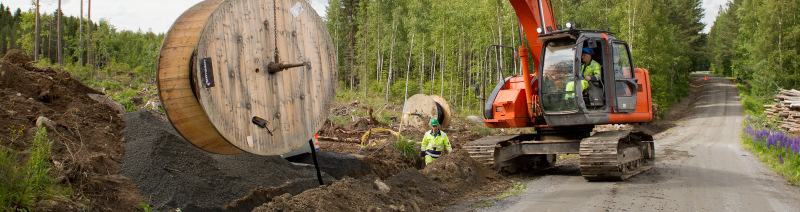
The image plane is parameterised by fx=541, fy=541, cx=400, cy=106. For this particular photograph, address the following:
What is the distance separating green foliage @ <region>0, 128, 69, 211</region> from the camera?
3.65 metres

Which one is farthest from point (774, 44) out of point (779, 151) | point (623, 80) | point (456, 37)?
point (623, 80)

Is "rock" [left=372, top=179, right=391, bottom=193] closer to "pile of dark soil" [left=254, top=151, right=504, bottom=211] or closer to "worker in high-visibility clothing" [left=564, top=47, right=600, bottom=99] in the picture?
"pile of dark soil" [left=254, top=151, right=504, bottom=211]

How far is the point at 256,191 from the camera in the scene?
543cm

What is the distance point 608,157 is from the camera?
8328 mm

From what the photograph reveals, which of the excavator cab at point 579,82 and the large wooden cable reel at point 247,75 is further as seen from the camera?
the excavator cab at point 579,82

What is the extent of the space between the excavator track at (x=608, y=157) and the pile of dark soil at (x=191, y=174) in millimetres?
4514

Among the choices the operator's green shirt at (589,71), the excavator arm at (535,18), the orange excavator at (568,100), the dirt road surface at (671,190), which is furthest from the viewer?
the excavator arm at (535,18)

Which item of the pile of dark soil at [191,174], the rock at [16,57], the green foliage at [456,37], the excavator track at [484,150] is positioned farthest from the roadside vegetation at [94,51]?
the green foliage at [456,37]

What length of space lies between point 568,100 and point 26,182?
7.38 metres

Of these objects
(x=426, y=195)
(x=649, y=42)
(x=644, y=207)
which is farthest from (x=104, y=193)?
(x=649, y=42)

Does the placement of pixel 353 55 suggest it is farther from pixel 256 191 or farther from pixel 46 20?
pixel 256 191

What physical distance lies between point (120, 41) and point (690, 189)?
57515 millimetres

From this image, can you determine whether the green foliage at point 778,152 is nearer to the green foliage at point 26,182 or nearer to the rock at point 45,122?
the green foliage at point 26,182

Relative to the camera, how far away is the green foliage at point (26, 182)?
3648 mm
